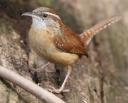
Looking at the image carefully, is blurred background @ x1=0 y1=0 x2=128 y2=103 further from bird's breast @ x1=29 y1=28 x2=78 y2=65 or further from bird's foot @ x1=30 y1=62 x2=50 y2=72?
bird's breast @ x1=29 y1=28 x2=78 y2=65

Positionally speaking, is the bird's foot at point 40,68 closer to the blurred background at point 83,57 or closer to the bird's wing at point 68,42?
the blurred background at point 83,57

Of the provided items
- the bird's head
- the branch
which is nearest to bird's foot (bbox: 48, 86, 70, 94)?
the branch

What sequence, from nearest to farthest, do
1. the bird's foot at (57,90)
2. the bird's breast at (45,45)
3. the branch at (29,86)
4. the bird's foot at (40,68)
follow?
the branch at (29,86)
the bird's foot at (57,90)
the bird's breast at (45,45)
the bird's foot at (40,68)

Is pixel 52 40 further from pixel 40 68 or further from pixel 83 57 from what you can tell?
pixel 83 57

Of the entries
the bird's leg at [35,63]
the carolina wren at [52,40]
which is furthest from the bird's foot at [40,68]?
the carolina wren at [52,40]

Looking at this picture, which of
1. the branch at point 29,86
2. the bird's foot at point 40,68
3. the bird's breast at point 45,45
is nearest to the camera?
the branch at point 29,86
